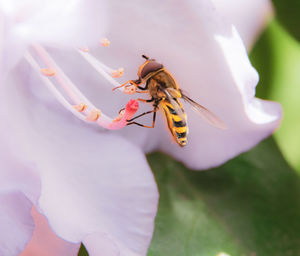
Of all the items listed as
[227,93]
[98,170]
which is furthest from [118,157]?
[227,93]

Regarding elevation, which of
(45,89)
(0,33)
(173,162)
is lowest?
(173,162)

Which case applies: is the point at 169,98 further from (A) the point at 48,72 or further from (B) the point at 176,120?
(A) the point at 48,72

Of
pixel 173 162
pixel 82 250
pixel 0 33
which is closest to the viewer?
pixel 0 33

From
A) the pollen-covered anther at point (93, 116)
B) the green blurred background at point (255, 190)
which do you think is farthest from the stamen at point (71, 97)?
the green blurred background at point (255, 190)

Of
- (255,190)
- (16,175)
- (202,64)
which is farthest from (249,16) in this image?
(16,175)

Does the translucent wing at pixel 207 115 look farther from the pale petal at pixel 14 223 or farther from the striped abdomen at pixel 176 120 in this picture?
the pale petal at pixel 14 223

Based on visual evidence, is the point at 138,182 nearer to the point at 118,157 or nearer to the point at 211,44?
the point at 118,157
